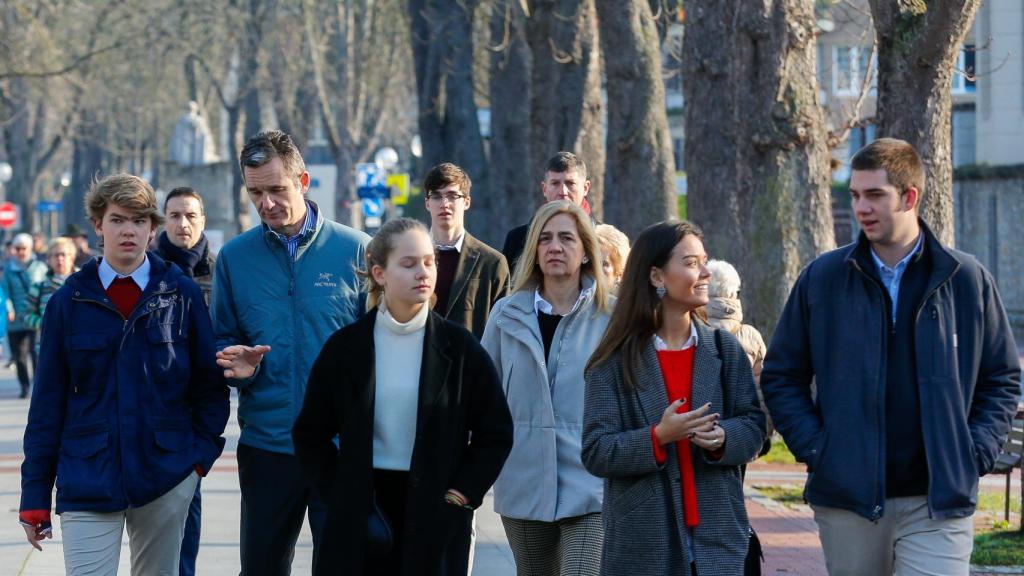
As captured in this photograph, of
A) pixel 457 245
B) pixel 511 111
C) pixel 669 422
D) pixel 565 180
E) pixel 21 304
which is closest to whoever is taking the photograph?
pixel 669 422

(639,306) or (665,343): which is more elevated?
(639,306)

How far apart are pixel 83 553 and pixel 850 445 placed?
2.60 metres

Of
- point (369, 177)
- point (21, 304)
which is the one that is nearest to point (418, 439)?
point (21, 304)

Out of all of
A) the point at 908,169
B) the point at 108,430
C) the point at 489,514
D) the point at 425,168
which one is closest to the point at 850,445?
the point at 908,169

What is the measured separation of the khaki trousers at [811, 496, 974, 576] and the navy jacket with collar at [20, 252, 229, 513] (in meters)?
2.22

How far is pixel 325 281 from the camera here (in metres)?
6.11

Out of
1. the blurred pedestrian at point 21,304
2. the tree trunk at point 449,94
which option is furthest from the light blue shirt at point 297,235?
the tree trunk at point 449,94

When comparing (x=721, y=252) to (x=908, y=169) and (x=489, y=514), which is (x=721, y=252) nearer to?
(x=489, y=514)

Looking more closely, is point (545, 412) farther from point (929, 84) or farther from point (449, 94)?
point (449, 94)

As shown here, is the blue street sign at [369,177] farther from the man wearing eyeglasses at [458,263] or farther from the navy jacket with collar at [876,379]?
the navy jacket with collar at [876,379]

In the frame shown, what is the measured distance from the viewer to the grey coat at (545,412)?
5.95 metres

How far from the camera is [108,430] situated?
219 inches

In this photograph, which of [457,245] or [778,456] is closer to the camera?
[457,245]

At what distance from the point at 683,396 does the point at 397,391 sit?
2.93 ft
